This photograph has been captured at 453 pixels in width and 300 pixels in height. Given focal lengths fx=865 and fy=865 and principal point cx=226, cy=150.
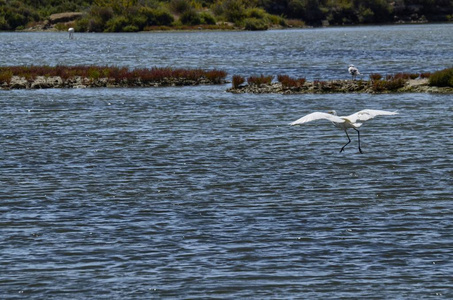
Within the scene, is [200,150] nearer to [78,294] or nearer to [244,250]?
[244,250]

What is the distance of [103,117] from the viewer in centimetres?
2720

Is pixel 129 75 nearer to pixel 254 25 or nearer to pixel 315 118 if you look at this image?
pixel 315 118

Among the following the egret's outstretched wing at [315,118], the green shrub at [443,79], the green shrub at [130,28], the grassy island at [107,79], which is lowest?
the green shrub at [130,28]

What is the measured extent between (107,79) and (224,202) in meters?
24.6

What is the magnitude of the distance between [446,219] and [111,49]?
183ft

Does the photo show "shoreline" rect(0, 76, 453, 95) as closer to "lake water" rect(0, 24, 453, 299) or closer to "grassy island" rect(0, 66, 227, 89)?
"grassy island" rect(0, 66, 227, 89)

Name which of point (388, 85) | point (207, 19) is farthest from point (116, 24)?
point (388, 85)

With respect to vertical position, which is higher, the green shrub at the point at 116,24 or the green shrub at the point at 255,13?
the green shrub at the point at 255,13

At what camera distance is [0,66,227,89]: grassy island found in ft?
123

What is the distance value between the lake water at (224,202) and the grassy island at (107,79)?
7.45 m

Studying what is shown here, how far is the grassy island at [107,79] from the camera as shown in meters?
37.5

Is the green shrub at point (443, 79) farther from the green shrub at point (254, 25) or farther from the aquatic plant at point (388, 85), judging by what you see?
the green shrub at point (254, 25)

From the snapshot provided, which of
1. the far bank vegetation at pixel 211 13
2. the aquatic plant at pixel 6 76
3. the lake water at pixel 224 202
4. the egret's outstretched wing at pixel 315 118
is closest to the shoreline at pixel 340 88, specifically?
the lake water at pixel 224 202

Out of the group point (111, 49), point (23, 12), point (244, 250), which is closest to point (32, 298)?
point (244, 250)
